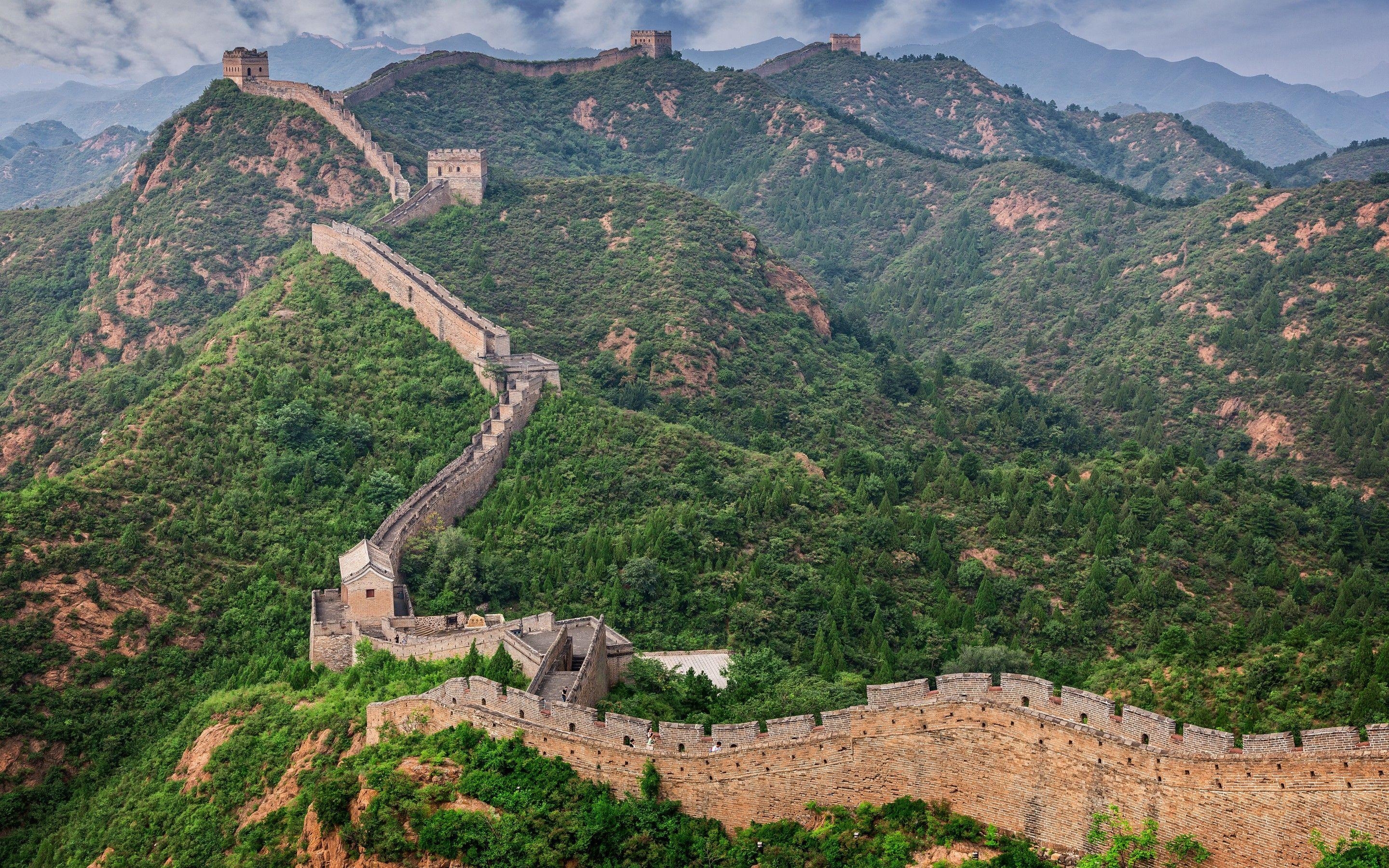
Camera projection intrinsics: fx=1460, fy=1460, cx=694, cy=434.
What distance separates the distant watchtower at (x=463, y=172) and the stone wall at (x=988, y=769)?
6503 cm

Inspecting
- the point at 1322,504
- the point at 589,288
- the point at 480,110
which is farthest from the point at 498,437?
the point at 480,110

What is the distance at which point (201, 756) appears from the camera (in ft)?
149

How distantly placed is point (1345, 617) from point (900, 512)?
67.0 feet

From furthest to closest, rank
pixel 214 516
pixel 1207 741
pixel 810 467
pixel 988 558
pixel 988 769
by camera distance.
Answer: pixel 810 467 < pixel 988 558 < pixel 214 516 < pixel 988 769 < pixel 1207 741

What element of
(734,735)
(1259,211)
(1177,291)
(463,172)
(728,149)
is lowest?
(734,735)

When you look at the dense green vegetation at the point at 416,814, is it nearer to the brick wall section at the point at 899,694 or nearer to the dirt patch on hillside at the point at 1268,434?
the brick wall section at the point at 899,694

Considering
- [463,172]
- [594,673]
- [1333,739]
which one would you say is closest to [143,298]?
[463,172]

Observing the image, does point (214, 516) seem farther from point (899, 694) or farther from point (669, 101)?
point (669, 101)

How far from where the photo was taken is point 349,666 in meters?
47.2

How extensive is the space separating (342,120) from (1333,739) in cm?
9434

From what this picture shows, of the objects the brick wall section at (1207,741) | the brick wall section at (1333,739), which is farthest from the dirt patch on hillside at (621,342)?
the brick wall section at (1333,739)

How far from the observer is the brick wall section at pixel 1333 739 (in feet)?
98.3

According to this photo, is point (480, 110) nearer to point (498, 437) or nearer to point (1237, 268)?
point (1237, 268)

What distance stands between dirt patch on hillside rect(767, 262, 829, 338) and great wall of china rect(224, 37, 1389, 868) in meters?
54.1
